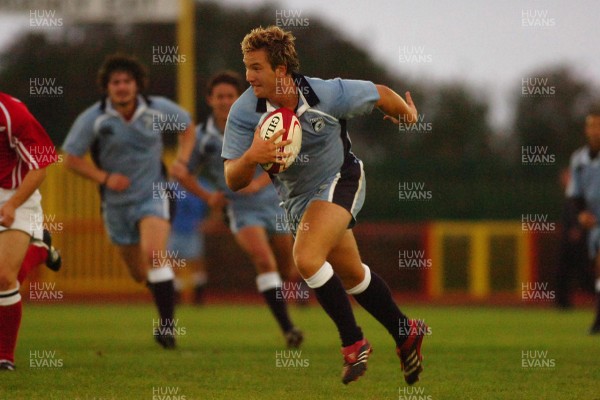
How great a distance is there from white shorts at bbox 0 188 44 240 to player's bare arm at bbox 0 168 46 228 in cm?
11

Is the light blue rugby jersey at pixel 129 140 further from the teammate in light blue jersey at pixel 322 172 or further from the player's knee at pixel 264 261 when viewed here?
the teammate in light blue jersey at pixel 322 172

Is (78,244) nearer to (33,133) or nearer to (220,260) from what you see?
(220,260)

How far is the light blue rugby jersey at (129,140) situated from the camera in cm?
991

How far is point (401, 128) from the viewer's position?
2488 centimetres

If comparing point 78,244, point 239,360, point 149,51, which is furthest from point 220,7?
point 239,360

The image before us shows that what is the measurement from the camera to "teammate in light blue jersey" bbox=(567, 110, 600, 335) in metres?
11.7

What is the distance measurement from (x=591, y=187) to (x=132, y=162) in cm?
485

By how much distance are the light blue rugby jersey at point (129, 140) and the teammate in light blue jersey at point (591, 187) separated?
4.25 metres

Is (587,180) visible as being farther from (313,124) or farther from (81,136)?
(313,124)

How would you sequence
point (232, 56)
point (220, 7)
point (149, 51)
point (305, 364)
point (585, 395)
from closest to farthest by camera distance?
point (585, 395)
point (305, 364)
point (149, 51)
point (232, 56)
point (220, 7)

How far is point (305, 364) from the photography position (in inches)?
324

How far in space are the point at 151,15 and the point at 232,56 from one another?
16.6 m

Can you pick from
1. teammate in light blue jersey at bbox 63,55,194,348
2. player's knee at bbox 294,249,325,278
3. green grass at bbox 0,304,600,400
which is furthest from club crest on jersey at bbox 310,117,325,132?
teammate in light blue jersey at bbox 63,55,194,348

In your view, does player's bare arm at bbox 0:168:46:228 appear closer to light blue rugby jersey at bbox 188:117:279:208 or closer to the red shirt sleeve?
the red shirt sleeve
